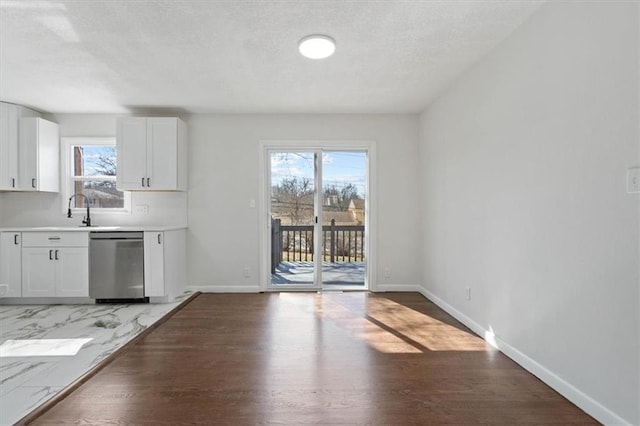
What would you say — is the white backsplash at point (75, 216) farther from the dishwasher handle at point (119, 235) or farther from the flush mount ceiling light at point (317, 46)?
the flush mount ceiling light at point (317, 46)

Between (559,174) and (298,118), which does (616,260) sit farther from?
(298,118)

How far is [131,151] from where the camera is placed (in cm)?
420

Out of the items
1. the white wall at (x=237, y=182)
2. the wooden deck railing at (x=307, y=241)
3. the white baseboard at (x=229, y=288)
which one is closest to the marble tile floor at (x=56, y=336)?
the white baseboard at (x=229, y=288)

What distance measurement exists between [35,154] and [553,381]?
582 centimetres

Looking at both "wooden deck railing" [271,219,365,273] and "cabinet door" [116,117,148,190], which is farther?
"wooden deck railing" [271,219,365,273]

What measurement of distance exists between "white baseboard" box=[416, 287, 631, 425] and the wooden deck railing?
76.7 inches

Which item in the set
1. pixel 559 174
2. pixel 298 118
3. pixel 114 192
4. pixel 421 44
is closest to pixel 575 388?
pixel 559 174

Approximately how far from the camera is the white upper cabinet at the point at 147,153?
4191 millimetres

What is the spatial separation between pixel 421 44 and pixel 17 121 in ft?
16.0

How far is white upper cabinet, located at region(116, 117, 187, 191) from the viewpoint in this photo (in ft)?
13.8

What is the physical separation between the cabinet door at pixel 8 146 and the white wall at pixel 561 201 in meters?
5.33

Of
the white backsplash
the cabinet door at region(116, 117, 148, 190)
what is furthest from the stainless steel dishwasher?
the cabinet door at region(116, 117, 148, 190)

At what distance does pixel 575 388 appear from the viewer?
190 centimetres

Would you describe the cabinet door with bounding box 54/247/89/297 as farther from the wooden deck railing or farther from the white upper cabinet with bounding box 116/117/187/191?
the wooden deck railing
